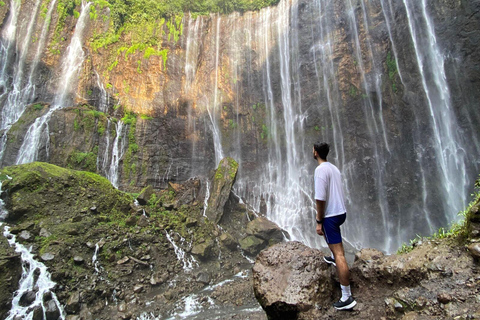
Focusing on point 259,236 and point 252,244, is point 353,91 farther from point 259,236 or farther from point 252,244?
point 252,244

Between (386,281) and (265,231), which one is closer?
(386,281)

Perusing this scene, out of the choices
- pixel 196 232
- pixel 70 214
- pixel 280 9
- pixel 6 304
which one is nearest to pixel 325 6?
pixel 280 9

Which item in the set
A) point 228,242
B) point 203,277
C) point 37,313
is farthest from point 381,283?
point 228,242

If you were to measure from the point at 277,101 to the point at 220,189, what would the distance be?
28.8ft

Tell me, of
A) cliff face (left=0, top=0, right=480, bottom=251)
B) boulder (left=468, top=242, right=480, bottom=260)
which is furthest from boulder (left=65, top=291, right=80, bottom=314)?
cliff face (left=0, top=0, right=480, bottom=251)

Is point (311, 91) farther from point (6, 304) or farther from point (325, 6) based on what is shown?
point (6, 304)

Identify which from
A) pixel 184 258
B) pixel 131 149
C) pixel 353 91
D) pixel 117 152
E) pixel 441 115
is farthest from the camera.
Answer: pixel 353 91

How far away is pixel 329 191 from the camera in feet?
9.38

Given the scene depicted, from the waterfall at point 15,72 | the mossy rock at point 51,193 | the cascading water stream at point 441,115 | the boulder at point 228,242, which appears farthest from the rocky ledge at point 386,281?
the waterfall at point 15,72

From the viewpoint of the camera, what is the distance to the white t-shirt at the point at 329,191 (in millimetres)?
2824

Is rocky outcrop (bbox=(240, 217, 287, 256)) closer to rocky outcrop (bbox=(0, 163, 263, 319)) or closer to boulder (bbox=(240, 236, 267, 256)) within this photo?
boulder (bbox=(240, 236, 267, 256))

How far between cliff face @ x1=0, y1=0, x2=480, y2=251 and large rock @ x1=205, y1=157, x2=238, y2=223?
3.75 meters

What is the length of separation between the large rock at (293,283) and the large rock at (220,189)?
945 centimetres

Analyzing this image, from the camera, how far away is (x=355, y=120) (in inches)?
634
